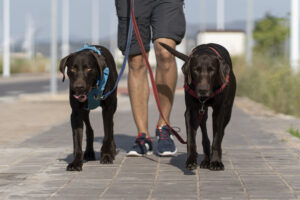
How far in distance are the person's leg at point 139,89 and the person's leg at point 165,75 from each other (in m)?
0.15

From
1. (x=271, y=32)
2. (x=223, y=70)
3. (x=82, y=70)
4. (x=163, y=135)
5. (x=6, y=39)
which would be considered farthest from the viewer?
(x=271, y=32)

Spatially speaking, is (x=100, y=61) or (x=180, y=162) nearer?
(x=100, y=61)

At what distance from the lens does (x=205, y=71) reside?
5582 millimetres

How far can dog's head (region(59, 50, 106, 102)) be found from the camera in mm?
5895

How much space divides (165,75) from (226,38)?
36354 millimetres

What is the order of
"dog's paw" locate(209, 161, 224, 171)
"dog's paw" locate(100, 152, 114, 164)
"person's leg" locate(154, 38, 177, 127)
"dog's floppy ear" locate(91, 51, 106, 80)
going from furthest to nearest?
1. "person's leg" locate(154, 38, 177, 127)
2. "dog's paw" locate(100, 152, 114, 164)
3. "dog's floppy ear" locate(91, 51, 106, 80)
4. "dog's paw" locate(209, 161, 224, 171)

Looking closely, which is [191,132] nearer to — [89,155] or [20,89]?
[89,155]

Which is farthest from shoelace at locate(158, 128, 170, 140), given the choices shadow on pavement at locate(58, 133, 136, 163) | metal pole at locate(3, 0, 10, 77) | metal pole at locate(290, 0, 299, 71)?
metal pole at locate(3, 0, 10, 77)

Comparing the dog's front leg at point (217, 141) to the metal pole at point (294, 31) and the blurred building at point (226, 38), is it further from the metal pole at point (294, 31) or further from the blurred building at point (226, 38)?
the blurred building at point (226, 38)

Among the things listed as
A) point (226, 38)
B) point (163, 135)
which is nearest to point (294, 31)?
point (163, 135)

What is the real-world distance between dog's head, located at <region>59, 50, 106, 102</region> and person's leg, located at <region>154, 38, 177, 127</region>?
954 mm

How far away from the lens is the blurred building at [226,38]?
1638 inches

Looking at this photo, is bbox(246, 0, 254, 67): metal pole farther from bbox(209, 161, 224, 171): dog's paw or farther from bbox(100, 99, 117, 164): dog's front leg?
bbox(209, 161, 224, 171): dog's paw

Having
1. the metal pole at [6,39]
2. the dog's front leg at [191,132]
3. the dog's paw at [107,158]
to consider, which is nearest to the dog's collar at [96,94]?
the dog's paw at [107,158]
